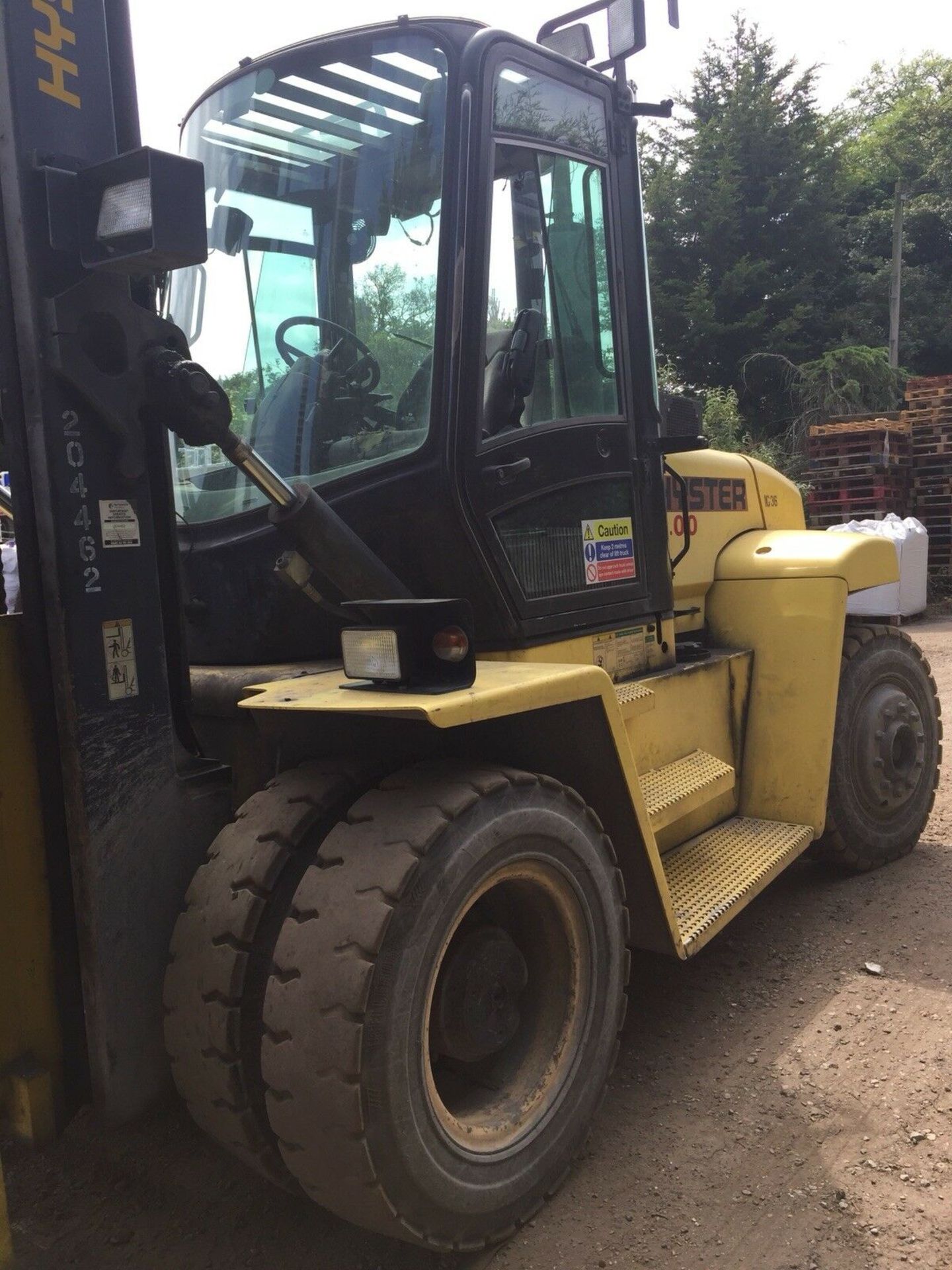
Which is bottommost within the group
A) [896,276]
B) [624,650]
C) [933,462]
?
[624,650]

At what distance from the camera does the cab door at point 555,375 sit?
2.86 m

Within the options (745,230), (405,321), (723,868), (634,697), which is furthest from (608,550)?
(745,230)

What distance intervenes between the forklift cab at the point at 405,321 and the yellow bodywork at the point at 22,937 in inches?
34.0

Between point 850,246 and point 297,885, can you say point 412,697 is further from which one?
point 850,246

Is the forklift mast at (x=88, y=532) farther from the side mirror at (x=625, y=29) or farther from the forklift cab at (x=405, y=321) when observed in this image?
the side mirror at (x=625, y=29)

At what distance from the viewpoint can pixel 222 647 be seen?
299cm

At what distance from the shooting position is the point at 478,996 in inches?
94.3

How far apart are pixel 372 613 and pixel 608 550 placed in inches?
52.6

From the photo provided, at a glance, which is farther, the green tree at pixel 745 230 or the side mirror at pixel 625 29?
the green tree at pixel 745 230

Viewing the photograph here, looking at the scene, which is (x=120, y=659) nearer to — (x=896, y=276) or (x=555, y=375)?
(x=555, y=375)

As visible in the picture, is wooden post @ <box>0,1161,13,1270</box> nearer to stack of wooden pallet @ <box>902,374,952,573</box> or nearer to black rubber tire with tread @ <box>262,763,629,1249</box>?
black rubber tire with tread @ <box>262,763,629,1249</box>

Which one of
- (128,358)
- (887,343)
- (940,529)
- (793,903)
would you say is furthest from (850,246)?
(128,358)

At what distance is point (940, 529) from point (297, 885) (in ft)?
49.3

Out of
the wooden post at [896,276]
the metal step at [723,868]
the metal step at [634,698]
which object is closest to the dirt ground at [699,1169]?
the metal step at [723,868]
